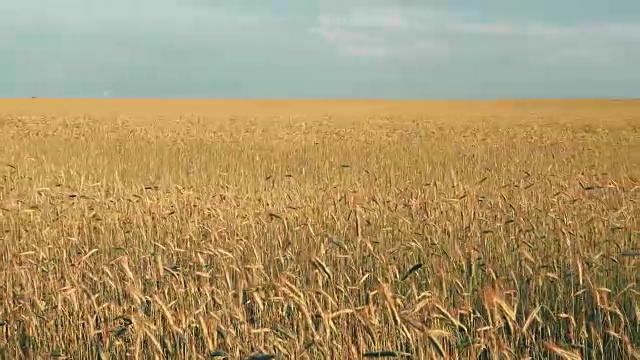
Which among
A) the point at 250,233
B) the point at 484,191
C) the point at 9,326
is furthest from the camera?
the point at 484,191

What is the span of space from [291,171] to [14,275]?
524cm

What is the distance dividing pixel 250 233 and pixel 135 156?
21.6ft

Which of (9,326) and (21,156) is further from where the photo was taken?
(21,156)

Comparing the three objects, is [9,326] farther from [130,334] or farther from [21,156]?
[21,156]

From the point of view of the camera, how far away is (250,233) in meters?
4.74

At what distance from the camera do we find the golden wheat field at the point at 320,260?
256cm

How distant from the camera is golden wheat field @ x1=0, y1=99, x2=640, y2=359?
2.56 meters

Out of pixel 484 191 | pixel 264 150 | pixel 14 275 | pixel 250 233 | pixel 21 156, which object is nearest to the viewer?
pixel 14 275

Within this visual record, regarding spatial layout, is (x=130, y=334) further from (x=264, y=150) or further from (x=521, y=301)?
(x=264, y=150)

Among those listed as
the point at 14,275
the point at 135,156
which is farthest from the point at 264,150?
the point at 14,275

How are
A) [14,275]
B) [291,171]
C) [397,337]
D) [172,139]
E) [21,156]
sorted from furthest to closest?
[172,139] → [21,156] → [291,171] → [14,275] → [397,337]

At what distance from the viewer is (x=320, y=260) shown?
3037mm

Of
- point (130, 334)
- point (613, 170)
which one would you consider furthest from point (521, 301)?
point (613, 170)

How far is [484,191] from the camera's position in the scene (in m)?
6.84
